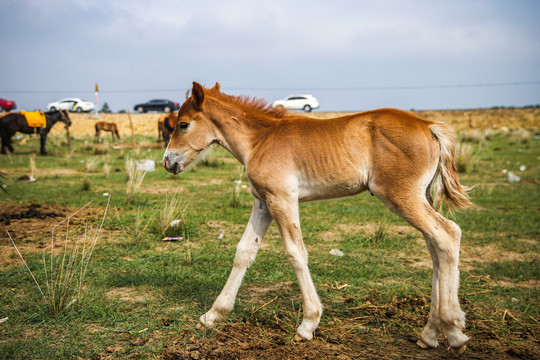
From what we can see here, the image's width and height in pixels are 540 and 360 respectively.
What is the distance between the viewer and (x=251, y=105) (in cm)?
454

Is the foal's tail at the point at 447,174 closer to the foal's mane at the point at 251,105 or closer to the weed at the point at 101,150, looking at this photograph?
the foal's mane at the point at 251,105

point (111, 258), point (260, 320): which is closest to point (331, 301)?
point (260, 320)

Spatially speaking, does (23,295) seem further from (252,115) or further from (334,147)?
(334,147)

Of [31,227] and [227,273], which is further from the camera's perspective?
[31,227]

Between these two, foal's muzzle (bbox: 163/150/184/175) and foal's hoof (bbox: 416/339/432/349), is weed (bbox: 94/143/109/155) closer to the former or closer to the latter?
foal's muzzle (bbox: 163/150/184/175)

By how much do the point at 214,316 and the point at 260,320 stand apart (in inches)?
18.8

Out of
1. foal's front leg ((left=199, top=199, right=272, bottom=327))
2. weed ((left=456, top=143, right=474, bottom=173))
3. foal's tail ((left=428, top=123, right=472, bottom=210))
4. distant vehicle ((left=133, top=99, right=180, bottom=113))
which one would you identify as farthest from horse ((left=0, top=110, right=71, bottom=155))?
distant vehicle ((left=133, top=99, right=180, bottom=113))

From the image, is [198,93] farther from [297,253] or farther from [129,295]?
[129,295]

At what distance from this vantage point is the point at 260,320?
14.1ft

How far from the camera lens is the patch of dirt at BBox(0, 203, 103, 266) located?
6258mm

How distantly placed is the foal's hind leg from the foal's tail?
363 millimetres

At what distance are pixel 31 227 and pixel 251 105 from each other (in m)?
5.22

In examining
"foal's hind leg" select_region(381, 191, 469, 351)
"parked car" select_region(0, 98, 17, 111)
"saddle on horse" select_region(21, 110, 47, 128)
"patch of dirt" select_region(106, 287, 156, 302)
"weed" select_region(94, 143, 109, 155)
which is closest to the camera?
"foal's hind leg" select_region(381, 191, 469, 351)

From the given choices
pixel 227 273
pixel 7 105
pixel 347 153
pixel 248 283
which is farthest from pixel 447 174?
pixel 7 105
